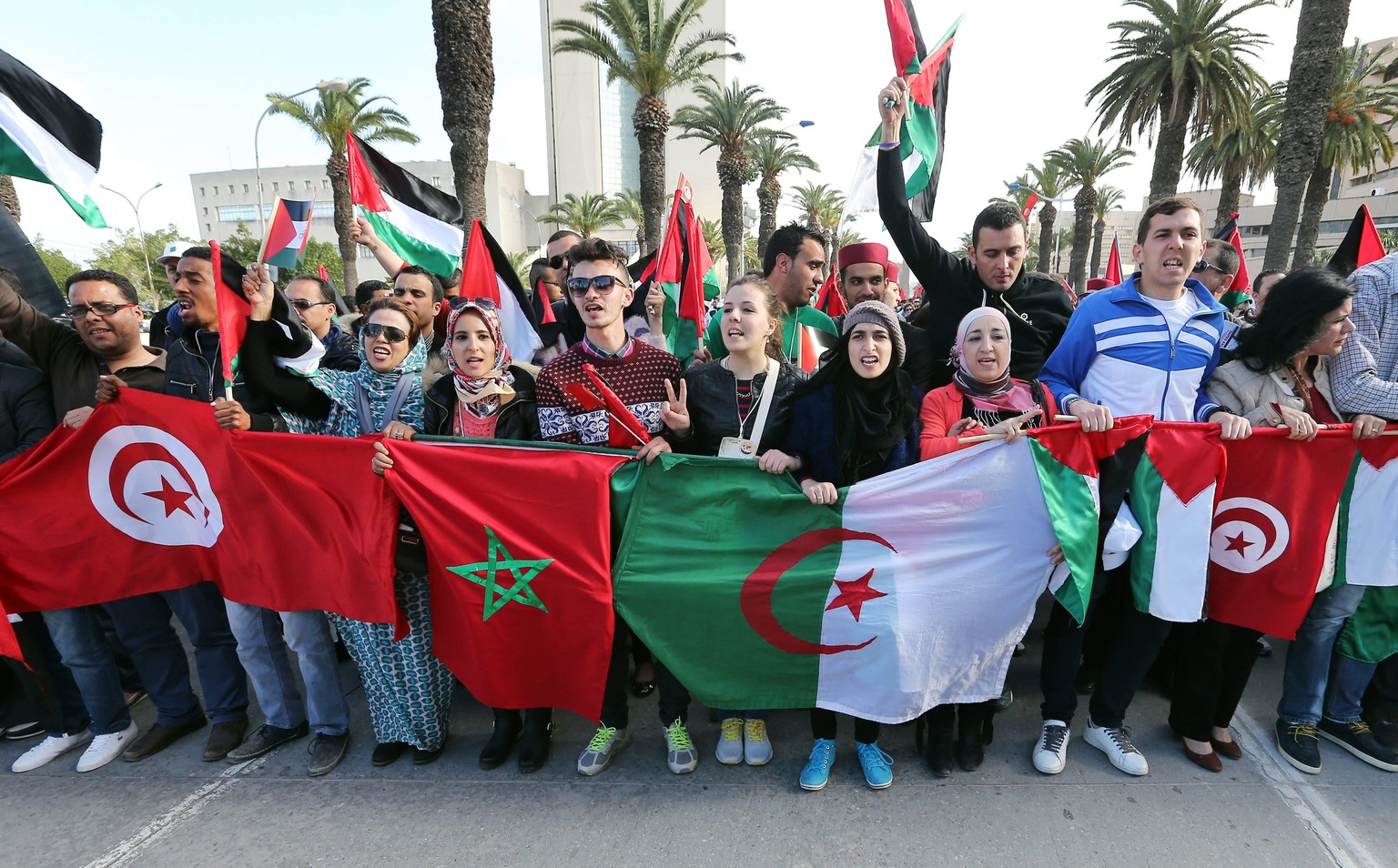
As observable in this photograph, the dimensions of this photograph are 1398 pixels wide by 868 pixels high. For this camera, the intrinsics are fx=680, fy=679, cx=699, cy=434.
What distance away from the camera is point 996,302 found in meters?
3.39

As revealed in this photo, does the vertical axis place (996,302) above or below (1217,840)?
above

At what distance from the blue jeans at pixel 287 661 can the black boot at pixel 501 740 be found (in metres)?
0.73

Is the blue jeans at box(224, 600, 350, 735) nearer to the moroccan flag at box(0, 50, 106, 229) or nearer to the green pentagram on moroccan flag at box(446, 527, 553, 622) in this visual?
the green pentagram on moroccan flag at box(446, 527, 553, 622)

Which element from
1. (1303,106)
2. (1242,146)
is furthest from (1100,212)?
(1303,106)

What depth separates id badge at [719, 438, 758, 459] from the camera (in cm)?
292

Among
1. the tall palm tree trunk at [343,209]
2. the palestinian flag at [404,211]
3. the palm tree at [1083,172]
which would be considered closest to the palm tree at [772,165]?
the palm tree at [1083,172]

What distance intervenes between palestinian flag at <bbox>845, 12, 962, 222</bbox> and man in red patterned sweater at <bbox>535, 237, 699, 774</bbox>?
1506 millimetres

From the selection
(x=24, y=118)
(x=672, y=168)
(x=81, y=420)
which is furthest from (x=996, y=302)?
(x=672, y=168)

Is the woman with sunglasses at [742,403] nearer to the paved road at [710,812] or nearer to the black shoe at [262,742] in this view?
the paved road at [710,812]

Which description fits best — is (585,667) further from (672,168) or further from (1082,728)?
(672,168)

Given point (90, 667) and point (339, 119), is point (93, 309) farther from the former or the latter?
point (339, 119)

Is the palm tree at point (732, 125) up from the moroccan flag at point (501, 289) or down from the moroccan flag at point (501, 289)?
up

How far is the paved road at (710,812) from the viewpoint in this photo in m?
2.47

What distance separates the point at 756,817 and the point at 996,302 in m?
2.60
